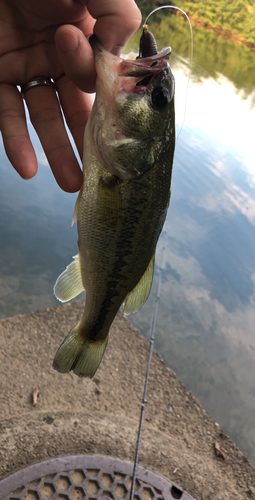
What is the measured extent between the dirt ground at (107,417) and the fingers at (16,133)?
152 cm

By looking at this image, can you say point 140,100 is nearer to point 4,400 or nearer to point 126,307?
point 126,307

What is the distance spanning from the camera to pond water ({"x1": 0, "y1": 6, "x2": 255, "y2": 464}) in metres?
3.15

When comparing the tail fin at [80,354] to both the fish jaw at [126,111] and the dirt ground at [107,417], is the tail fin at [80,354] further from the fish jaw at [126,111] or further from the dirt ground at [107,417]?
the dirt ground at [107,417]

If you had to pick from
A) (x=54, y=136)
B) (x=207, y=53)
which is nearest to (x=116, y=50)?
(x=54, y=136)

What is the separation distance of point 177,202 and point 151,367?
9.71 feet

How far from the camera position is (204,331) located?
359 cm

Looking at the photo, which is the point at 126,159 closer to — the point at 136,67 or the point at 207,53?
the point at 136,67

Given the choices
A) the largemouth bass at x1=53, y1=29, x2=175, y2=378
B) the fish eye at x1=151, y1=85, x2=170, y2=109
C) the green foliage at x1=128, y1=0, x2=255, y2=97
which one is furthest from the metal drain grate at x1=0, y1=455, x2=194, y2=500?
the green foliage at x1=128, y1=0, x2=255, y2=97

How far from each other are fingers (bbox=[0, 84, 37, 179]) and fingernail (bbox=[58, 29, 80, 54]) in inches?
17.1

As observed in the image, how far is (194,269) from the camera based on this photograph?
418 centimetres

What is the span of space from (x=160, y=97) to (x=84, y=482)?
1961 mm

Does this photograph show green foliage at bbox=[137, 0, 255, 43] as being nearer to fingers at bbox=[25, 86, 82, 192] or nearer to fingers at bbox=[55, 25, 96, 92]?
fingers at bbox=[25, 86, 82, 192]

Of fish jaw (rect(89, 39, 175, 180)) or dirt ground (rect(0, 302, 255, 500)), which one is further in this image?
dirt ground (rect(0, 302, 255, 500))

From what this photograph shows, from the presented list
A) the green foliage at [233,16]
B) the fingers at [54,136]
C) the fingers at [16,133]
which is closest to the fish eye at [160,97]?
the fingers at [54,136]
